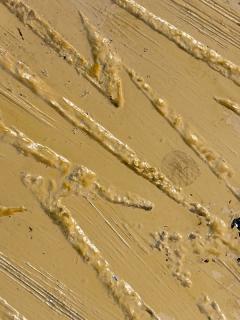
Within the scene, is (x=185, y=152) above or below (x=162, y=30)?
below

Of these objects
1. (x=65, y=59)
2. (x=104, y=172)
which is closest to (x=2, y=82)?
(x=65, y=59)

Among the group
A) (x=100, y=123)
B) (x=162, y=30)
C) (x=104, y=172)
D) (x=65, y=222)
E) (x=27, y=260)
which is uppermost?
(x=162, y=30)

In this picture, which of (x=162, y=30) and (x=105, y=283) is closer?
(x=105, y=283)

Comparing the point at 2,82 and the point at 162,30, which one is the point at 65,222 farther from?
the point at 162,30

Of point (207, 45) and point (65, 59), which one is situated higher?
point (207, 45)

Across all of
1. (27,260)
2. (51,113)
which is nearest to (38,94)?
(51,113)

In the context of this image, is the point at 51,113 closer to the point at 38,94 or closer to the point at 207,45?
the point at 38,94

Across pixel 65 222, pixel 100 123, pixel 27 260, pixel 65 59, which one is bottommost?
pixel 27 260

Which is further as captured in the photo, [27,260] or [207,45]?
[207,45]
